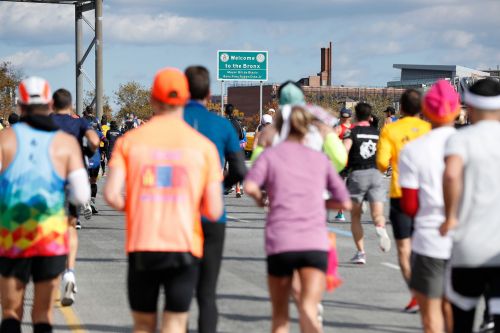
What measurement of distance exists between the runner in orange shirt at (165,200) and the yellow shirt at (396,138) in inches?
152

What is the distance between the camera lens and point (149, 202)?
18.6ft

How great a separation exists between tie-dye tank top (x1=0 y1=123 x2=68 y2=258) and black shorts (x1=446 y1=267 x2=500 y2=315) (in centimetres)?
238

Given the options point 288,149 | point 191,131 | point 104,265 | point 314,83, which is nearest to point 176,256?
point 191,131

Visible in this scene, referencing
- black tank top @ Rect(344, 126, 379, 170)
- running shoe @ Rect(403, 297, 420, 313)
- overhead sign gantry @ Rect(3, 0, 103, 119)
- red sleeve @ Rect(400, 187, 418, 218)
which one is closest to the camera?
red sleeve @ Rect(400, 187, 418, 218)

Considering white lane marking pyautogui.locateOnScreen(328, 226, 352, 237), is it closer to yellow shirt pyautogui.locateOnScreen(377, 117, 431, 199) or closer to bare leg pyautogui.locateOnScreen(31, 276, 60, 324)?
yellow shirt pyautogui.locateOnScreen(377, 117, 431, 199)

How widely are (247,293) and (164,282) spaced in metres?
5.21

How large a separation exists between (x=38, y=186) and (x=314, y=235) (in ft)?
5.49

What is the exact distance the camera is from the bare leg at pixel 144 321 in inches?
229

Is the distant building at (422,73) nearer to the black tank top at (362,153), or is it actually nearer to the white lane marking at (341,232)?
the white lane marking at (341,232)

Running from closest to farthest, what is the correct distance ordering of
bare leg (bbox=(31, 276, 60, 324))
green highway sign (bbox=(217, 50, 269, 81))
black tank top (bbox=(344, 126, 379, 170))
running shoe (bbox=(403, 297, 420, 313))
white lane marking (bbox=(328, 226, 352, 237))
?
bare leg (bbox=(31, 276, 60, 324))
running shoe (bbox=(403, 297, 420, 313))
black tank top (bbox=(344, 126, 379, 170))
white lane marking (bbox=(328, 226, 352, 237))
green highway sign (bbox=(217, 50, 269, 81))

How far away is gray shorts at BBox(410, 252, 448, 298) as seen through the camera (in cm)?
680

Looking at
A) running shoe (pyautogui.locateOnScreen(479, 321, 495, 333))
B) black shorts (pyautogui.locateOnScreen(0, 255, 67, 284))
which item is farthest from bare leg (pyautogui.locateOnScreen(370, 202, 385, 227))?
black shorts (pyautogui.locateOnScreen(0, 255, 67, 284))

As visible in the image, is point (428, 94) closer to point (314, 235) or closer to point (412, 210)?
point (412, 210)

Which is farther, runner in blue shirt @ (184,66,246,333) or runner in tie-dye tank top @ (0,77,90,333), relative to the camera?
runner in blue shirt @ (184,66,246,333)
